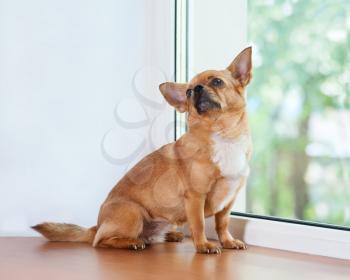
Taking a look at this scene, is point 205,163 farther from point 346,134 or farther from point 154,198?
point 346,134

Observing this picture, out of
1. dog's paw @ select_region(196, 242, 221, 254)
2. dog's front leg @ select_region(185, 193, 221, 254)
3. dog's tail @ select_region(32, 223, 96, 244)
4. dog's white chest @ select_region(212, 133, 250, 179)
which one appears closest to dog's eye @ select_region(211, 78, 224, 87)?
dog's white chest @ select_region(212, 133, 250, 179)

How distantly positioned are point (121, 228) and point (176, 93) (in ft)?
1.15

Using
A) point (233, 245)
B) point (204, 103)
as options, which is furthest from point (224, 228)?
point (204, 103)

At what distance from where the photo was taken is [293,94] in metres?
1.75

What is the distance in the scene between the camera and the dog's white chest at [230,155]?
153 centimetres

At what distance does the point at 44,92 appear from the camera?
71.5 inches

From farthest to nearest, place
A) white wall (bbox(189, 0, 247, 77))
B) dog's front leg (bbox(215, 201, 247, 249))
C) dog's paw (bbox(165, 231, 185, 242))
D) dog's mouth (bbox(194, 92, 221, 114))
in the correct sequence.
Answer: white wall (bbox(189, 0, 247, 77)) < dog's paw (bbox(165, 231, 185, 242)) < dog's front leg (bbox(215, 201, 247, 249)) < dog's mouth (bbox(194, 92, 221, 114))

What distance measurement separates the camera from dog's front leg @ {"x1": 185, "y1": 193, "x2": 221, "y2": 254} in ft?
5.05

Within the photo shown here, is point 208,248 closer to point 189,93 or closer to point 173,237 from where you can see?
point 173,237

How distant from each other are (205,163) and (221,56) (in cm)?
45

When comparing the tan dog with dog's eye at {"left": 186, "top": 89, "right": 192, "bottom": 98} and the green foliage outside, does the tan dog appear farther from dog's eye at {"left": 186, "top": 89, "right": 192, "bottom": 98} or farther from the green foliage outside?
the green foliage outside

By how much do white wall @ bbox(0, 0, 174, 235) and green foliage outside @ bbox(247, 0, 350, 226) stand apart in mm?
288

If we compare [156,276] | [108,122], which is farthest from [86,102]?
[156,276]

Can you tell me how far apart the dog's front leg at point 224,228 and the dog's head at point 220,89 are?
25 centimetres
